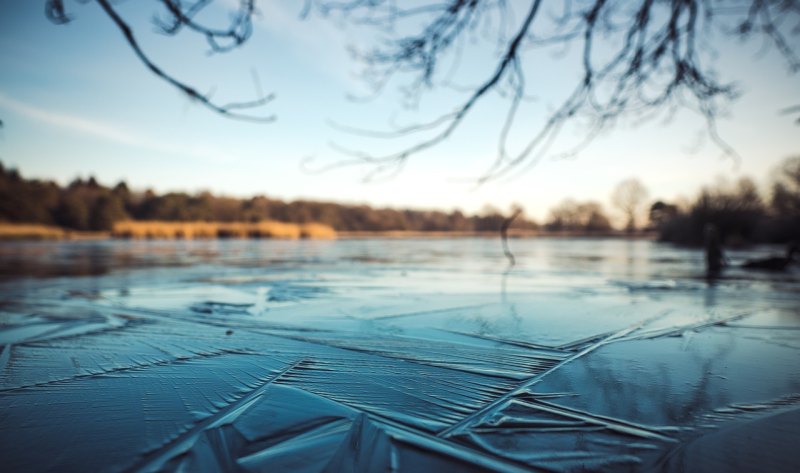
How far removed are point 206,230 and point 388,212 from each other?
41894 millimetres

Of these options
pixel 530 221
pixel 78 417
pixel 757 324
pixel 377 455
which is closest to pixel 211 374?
pixel 78 417

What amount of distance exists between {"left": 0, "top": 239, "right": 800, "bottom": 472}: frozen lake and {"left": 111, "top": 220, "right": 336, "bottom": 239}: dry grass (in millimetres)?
27605

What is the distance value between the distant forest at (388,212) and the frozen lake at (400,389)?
20962 mm

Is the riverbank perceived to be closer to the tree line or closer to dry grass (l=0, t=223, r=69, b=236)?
dry grass (l=0, t=223, r=69, b=236)

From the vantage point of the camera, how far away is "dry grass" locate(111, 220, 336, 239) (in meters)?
26.3

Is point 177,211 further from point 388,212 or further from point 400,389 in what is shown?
point 400,389

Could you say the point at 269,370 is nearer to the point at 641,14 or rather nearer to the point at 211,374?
the point at 211,374

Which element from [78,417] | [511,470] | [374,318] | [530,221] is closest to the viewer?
[511,470]

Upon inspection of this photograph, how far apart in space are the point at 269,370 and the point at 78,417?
0.66m

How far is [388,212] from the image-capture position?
223 feet

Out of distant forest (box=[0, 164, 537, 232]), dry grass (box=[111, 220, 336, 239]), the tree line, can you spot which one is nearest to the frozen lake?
the tree line

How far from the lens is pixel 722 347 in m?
2.00

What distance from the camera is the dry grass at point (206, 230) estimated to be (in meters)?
26.3

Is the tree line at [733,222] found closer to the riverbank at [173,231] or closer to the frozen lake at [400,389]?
the frozen lake at [400,389]
